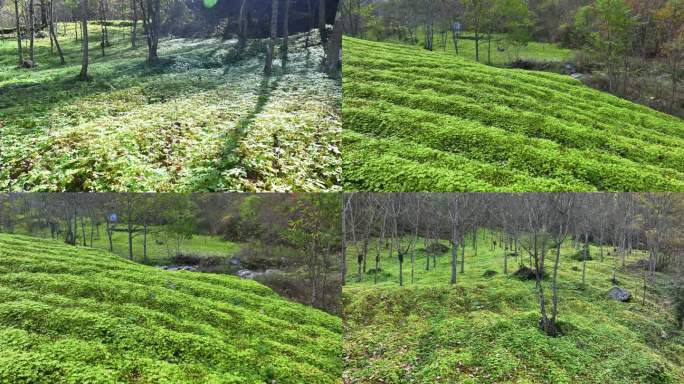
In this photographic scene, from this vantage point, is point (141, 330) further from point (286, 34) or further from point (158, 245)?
point (286, 34)

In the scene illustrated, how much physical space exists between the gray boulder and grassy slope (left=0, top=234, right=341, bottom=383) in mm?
10845

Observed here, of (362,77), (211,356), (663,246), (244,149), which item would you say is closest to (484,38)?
(362,77)

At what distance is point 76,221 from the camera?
18641 millimetres

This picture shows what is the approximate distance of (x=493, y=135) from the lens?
12.0m

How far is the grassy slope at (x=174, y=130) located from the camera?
980 centimetres

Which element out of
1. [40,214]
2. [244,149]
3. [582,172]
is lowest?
[40,214]

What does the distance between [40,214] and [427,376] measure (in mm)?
15564

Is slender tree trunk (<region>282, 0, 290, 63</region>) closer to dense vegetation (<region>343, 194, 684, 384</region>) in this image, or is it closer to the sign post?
dense vegetation (<region>343, 194, 684, 384</region>)

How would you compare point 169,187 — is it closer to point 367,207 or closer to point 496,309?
point 367,207

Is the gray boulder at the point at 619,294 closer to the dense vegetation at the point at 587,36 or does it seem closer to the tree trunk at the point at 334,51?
the dense vegetation at the point at 587,36

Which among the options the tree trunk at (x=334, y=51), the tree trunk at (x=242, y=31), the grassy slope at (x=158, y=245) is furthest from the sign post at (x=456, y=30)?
the grassy slope at (x=158, y=245)

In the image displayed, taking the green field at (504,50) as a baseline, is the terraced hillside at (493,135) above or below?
below

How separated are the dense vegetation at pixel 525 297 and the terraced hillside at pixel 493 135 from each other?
1.52 meters

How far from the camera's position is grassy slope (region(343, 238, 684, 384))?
11156 mm
